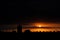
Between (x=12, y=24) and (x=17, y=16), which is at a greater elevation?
(x=17, y=16)

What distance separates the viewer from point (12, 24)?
201 centimetres

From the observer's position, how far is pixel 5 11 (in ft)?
7.23
